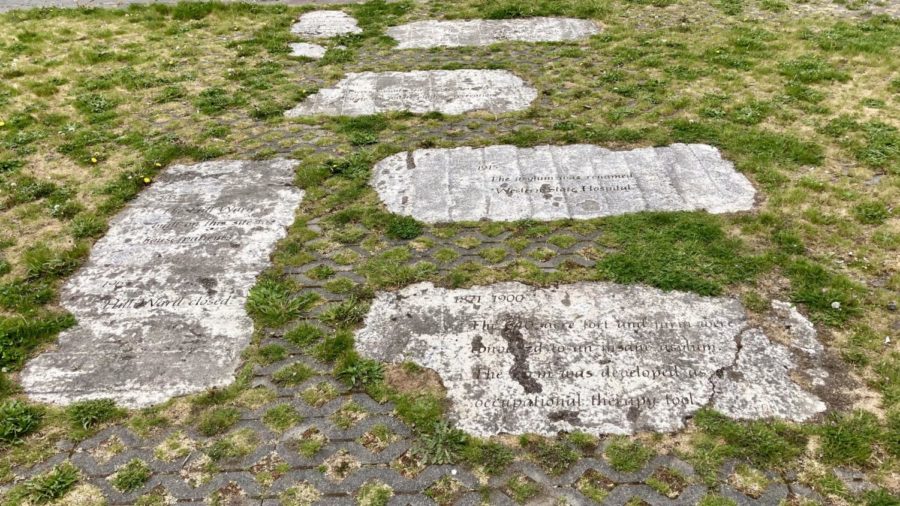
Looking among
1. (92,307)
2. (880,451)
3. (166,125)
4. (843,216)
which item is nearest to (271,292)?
(92,307)

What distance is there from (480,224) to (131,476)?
359 cm

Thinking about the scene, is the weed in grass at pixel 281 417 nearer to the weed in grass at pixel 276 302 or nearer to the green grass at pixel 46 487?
the weed in grass at pixel 276 302

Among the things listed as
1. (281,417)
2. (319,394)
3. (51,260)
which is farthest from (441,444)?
(51,260)

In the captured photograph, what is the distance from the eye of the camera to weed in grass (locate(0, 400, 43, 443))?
13.8ft

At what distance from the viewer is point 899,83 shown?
317 inches

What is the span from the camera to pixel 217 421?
4.28m

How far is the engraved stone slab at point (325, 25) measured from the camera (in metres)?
10.9

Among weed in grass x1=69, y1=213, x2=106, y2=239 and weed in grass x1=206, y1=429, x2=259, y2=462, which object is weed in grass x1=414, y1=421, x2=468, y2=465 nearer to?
weed in grass x1=206, y1=429, x2=259, y2=462

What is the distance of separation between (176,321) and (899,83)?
903cm

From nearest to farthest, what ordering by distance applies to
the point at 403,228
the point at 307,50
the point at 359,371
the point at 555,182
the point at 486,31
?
1. the point at 359,371
2. the point at 403,228
3. the point at 555,182
4. the point at 307,50
5. the point at 486,31

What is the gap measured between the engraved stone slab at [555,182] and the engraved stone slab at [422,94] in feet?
4.36

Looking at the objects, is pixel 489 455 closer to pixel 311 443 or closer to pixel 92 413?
pixel 311 443

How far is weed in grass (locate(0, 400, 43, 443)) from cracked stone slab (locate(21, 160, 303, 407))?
0.46 feet

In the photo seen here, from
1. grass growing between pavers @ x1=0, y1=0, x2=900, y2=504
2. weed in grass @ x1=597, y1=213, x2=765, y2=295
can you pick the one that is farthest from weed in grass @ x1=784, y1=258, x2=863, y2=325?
weed in grass @ x1=597, y1=213, x2=765, y2=295
